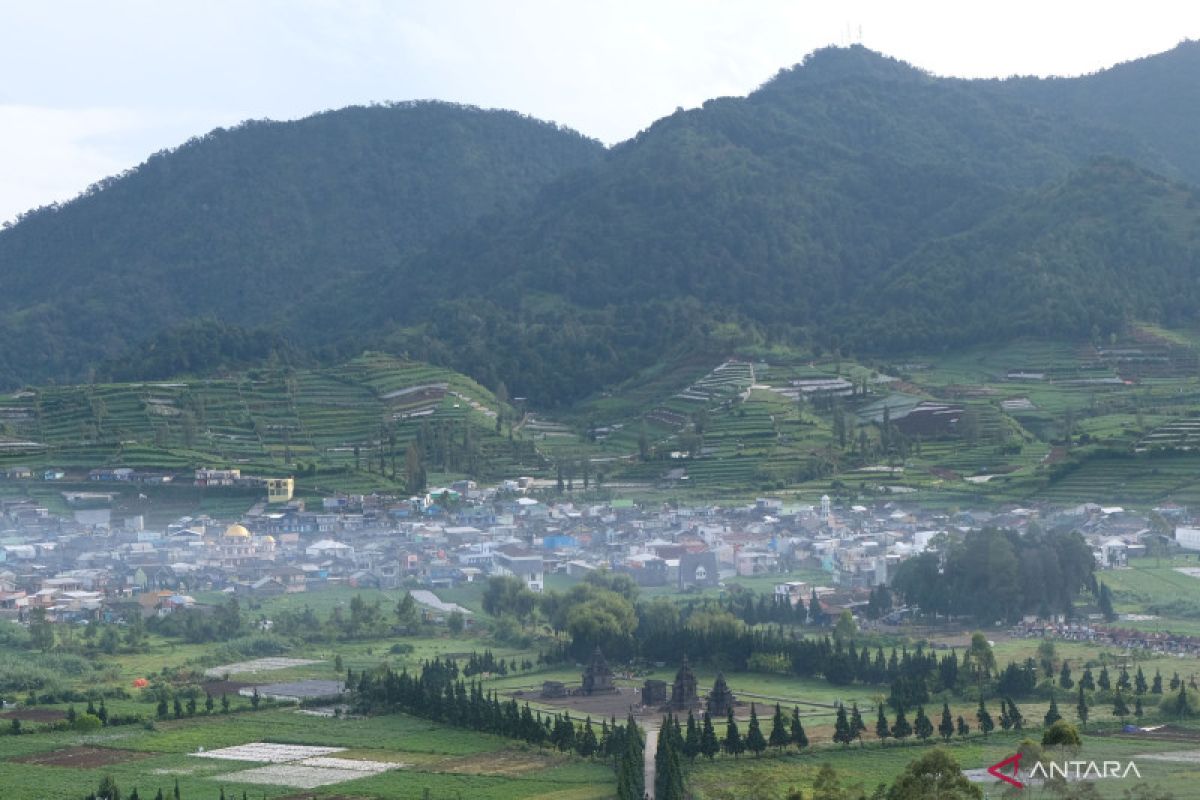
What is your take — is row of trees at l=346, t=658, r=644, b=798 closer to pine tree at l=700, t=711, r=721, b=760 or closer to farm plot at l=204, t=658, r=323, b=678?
pine tree at l=700, t=711, r=721, b=760

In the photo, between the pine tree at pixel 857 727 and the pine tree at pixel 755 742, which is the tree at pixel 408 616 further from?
the pine tree at pixel 755 742

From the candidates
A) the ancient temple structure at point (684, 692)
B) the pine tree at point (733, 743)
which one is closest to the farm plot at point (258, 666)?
the ancient temple structure at point (684, 692)

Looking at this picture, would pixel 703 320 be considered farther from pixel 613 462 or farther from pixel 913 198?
pixel 913 198

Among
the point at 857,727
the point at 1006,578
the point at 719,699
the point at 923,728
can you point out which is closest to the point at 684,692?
the point at 719,699

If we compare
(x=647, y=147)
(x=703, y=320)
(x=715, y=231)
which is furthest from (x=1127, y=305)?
(x=647, y=147)

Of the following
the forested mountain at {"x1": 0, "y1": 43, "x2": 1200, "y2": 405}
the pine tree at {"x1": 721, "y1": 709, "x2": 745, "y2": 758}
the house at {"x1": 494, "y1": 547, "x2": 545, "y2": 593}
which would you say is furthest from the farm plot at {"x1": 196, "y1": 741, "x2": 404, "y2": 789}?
the forested mountain at {"x1": 0, "y1": 43, "x2": 1200, "y2": 405}

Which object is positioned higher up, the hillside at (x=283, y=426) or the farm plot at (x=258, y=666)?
the hillside at (x=283, y=426)
